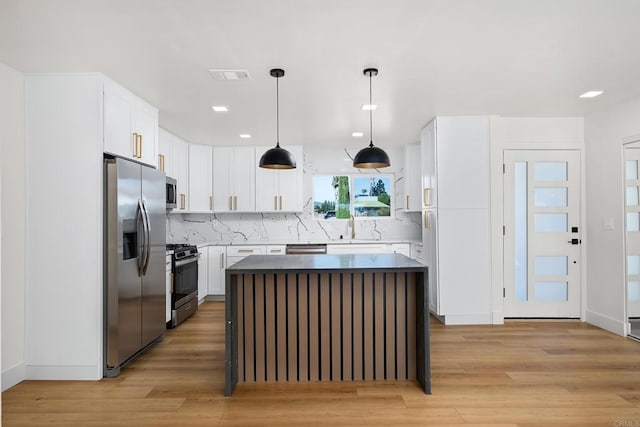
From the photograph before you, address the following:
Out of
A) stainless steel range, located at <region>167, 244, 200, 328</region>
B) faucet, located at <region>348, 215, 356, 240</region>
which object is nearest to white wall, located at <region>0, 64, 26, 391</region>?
stainless steel range, located at <region>167, 244, 200, 328</region>

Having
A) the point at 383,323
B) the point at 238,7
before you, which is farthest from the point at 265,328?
the point at 238,7

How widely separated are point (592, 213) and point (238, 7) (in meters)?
4.59

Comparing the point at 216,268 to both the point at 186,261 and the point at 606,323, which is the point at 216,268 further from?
the point at 606,323

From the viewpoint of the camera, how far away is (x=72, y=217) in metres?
3.30

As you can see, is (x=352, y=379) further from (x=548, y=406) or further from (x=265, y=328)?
(x=548, y=406)

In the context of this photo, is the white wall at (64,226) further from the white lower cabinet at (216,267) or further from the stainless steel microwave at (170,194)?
the white lower cabinet at (216,267)

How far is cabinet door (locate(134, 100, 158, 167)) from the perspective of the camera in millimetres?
3895

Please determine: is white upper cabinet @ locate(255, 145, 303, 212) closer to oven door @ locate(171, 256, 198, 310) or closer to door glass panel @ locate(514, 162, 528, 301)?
oven door @ locate(171, 256, 198, 310)

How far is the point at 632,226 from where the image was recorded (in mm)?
4598

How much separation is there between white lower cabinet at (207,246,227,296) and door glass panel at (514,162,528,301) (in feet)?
13.3

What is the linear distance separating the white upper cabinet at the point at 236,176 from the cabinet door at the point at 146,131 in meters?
2.24

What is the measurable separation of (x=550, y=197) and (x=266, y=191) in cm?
397

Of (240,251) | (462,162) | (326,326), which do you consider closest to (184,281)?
(240,251)

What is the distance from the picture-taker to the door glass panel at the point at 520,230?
4969mm
